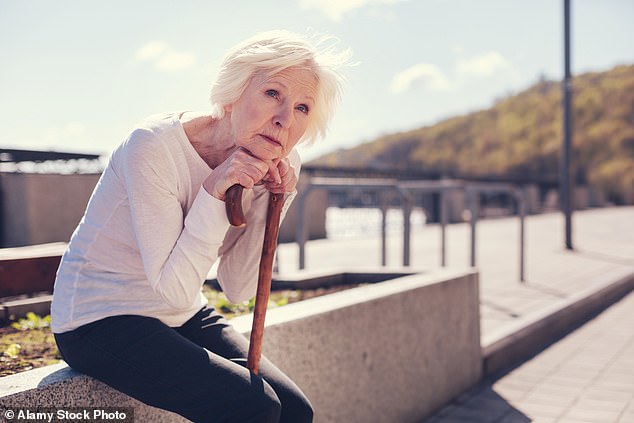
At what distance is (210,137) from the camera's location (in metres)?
1.96

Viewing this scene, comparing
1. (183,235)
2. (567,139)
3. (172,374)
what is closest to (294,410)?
(172,374)

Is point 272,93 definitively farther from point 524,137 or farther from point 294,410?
point 524,137

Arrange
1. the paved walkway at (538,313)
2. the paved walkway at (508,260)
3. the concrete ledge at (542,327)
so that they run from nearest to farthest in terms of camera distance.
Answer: the paved walkway at (538,313), the concrete ledge at (542,327), the paved walkway at (508,260)

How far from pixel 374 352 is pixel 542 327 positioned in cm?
267

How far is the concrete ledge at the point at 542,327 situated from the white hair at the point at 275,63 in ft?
10.0

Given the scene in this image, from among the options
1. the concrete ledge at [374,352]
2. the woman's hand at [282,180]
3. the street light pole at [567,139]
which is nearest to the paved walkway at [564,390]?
the concrete ledge at [374,352]

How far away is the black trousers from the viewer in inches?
65.3

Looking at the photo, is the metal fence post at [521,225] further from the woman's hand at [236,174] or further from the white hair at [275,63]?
the woman's hand at [236,174]

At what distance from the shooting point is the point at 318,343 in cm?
291

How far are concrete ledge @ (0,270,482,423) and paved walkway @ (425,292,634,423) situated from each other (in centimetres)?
15

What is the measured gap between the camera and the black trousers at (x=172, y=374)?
1.66m

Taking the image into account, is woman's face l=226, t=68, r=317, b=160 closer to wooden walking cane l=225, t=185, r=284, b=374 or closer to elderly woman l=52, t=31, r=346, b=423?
elderly woman l=52, t=31, r=346, b=423

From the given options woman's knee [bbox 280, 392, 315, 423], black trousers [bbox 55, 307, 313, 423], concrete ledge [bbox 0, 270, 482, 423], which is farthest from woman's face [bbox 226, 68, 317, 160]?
concrete ledge [bbox 0, 270, 482, 423]

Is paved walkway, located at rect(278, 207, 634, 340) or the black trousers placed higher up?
the black trousers
